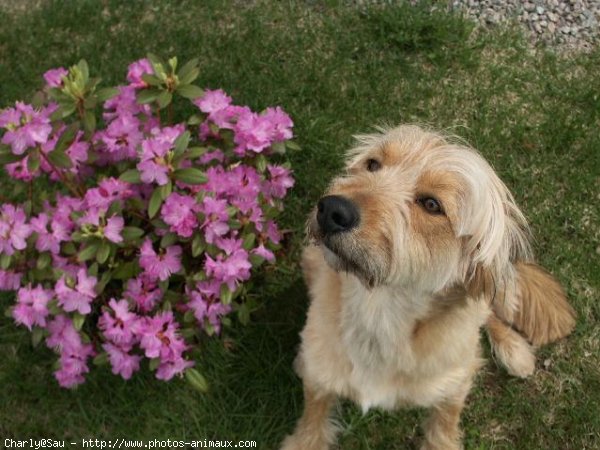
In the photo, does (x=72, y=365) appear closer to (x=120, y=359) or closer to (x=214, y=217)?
(x=120, y=359)

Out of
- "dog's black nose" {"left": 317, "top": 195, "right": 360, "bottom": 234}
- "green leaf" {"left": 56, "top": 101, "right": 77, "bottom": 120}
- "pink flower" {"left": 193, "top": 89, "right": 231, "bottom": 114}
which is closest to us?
"dog's black nose" {"left": 317, "top": 195, "right": 360, "bottom": 234}

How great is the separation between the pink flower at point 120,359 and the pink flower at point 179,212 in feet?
2.12

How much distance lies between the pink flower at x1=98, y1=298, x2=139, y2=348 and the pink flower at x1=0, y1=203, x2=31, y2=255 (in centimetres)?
44

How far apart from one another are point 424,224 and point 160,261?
45.7 inches

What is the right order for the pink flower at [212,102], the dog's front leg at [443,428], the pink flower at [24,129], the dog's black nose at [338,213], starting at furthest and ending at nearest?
the dog's front leg at [443,428], the pink flower at [212,102], the pink flower at [24,129], the dog's black nose at [338,213]

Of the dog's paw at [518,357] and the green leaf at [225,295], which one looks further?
the dog's paw at [518,357]

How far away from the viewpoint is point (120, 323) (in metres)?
2.66

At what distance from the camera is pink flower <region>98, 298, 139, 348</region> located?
2623 millimetres

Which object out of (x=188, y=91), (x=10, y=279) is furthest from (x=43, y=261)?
(x=188, y=91)

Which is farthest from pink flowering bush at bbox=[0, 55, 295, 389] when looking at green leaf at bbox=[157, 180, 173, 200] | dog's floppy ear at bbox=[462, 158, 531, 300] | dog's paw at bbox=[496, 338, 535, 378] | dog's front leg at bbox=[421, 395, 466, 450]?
dog's paw at bbox=[496, 338, 535, 378]

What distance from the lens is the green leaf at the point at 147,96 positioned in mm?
2523

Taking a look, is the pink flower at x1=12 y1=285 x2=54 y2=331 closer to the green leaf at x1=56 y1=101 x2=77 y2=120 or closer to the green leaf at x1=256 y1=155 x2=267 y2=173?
the green leaf at x1=56 y1=101 x2=77 y2=120

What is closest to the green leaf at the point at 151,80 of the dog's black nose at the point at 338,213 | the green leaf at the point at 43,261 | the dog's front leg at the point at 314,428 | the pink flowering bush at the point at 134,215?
the pink flowering bush at the point at 134,215

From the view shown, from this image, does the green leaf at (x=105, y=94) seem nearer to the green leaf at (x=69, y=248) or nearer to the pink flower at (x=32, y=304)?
the green leaf at (x=69, y=248)
